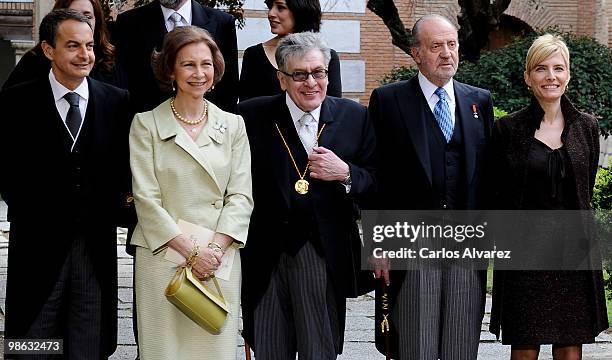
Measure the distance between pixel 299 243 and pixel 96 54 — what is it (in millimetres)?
1517

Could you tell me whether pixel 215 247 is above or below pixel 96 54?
below

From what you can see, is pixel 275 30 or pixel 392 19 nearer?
pixel 275 30

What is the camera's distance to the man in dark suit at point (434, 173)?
527 cm

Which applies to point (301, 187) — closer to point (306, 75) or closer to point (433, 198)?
point (306, 75)

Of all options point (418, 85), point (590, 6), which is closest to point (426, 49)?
point (418, 85)

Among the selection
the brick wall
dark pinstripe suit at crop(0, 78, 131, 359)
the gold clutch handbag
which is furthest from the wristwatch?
the brick wall

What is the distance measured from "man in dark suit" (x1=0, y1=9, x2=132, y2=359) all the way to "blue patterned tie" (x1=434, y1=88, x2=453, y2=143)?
4.98ft

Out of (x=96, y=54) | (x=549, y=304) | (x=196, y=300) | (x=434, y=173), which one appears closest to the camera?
(x=196, y=300)

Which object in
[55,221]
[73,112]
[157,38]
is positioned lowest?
[55,221]

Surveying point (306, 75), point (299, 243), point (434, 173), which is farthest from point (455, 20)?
point (299, 243)

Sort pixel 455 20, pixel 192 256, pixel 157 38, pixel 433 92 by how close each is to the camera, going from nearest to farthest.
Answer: pixel 192 256 < pixel 433 92 < pixel 157 38 < pixel 455 20

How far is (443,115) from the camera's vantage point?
17.6 feet

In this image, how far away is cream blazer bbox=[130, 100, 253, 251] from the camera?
16.3 ft

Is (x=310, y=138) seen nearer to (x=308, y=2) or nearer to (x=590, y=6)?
(x=308, y=2)
